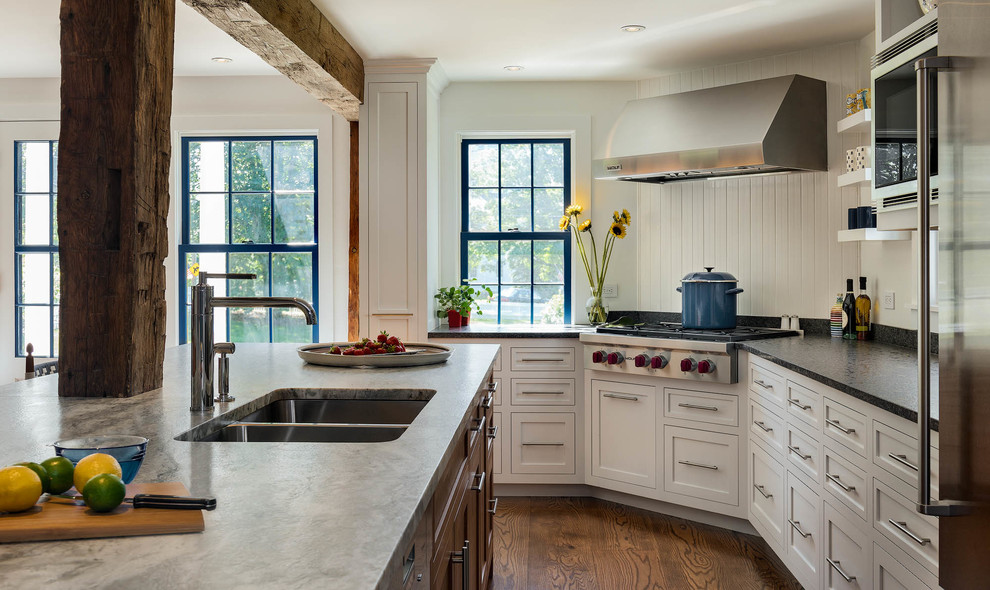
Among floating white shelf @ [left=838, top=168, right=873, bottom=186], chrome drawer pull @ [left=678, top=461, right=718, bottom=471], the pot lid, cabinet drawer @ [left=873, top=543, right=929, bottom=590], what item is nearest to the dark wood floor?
chrome drawer pull @ [left=678, top=461, right=718, bottom=471]

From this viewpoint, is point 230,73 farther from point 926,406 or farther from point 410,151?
point 926,406

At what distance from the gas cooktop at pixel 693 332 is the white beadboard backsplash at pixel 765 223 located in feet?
0.98

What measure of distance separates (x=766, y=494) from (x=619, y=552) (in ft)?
2.33

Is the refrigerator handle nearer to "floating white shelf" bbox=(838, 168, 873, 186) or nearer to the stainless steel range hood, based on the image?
"floating white shelf" bbox=(838, 168, 873, 186)

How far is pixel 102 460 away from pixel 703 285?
3.57m

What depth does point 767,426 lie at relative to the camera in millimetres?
3393

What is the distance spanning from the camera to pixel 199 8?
293cm

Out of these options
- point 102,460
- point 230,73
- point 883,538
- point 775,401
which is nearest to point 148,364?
point 102,460

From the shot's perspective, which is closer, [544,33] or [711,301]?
[544,33]

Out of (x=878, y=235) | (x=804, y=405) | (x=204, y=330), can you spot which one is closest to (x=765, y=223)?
(x=878, y=235)

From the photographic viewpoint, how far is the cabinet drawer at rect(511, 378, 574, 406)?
14.6 ft

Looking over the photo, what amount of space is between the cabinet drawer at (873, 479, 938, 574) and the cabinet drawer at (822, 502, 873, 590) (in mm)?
134

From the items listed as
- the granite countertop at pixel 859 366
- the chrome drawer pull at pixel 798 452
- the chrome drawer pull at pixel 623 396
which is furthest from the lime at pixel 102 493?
the chrome drawer pull at pixel 623 396

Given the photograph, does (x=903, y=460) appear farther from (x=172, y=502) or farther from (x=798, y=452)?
(x=172, y=502)
